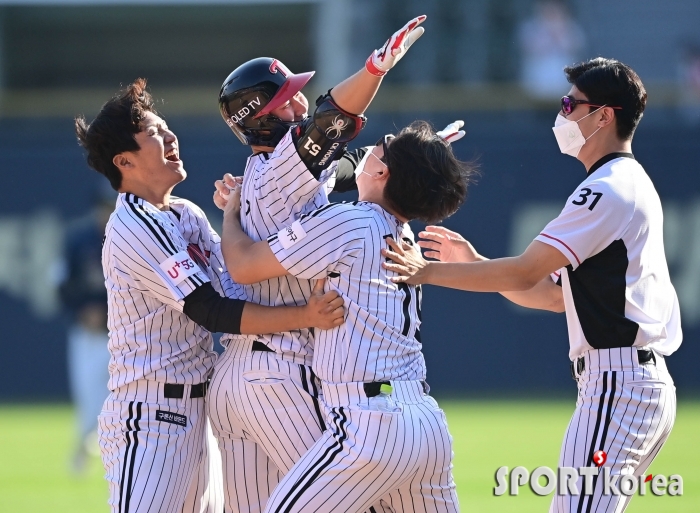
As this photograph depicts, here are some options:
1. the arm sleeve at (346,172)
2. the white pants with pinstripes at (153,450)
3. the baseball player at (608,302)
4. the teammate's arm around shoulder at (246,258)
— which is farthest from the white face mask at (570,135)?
the white pants with pinstripes at (153,450)

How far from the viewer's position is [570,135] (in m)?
4.39

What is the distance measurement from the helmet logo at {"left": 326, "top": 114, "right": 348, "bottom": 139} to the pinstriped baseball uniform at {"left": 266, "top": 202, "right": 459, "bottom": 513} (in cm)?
26

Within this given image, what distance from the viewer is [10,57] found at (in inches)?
783

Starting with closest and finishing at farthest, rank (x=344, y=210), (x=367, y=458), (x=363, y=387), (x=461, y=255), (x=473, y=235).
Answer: (x=367, y=458) → (x=363, y=387) → (x=344, y=210) → (x=461, y=255) → (x=473, y=235)

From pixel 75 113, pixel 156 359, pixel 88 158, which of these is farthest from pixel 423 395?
pixel 75 113

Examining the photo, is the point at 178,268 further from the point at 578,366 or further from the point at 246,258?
the point at 578,366

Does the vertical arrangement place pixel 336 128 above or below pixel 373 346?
above

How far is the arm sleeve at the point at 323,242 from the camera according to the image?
150 inches

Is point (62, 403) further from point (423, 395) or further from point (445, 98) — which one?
point (423, 395)

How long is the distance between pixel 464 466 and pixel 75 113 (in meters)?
7.89

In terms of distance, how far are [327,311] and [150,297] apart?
0.83 meters

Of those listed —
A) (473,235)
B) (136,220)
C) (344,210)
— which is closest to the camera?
(344,210)

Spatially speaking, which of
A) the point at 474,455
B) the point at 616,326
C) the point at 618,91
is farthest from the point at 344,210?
the point at 474,455

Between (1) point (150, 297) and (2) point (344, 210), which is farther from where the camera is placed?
(1) point (150, 297)
